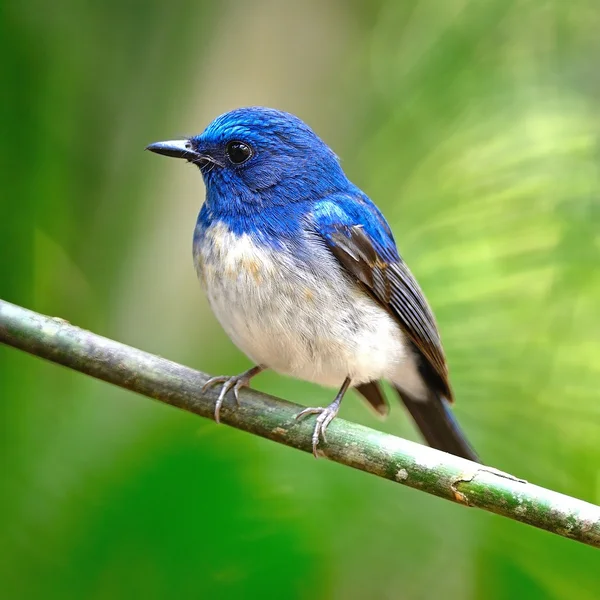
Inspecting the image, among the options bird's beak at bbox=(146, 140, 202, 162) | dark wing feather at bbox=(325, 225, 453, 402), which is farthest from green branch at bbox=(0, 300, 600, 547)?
bird's beak at bbox=(146, 140, 202, 162)

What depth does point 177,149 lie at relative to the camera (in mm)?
2875

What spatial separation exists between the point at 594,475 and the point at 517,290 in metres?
0.72

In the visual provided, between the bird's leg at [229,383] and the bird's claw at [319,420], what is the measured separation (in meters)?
0.20

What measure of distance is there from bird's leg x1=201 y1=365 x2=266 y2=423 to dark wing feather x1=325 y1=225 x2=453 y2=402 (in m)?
0.48

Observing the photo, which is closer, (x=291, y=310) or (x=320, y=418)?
(x=320, y=418)

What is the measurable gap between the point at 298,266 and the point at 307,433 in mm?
553

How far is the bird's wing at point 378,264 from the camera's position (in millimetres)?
2898

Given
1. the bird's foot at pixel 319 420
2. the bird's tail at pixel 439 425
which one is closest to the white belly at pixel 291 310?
the bird's foot at pixel 319 420

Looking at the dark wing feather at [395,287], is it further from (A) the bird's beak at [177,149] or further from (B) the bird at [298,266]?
(A) the bird's beak at [177,149]

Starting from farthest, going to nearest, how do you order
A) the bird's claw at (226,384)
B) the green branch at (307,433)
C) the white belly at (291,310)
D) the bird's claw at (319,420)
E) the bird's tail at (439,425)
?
1. the bird's tail at (439,425)
2. the white belly at (291,310)
3. the bird's claw at (226,384)
4. the bird's claw at (319,420)
5. the green branch at (307,433)

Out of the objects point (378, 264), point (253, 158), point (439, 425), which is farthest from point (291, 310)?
point (439, 425)

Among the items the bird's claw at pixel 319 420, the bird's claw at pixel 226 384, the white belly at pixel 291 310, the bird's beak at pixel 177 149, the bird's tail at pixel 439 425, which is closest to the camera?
the bird's claw at pixel 319 420

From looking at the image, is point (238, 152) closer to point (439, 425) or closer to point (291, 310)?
point (291, 310)

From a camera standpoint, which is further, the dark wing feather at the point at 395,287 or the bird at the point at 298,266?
the dark wing feather at the point at 395,287
